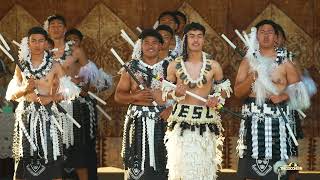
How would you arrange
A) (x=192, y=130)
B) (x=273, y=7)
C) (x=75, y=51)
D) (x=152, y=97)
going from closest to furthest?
(x=192, y=130) → (x=152, y=97) → (x=75, y=51) → (x=273, y=7)

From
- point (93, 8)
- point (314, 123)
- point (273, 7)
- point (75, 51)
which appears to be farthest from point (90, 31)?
point (314, 123)

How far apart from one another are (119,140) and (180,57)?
131 inches

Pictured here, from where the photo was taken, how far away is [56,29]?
10.7 meters

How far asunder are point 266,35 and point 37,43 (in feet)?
7.68

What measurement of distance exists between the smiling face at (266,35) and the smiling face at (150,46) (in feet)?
3.45

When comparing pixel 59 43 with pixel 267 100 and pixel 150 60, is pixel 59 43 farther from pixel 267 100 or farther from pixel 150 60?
pixel 267 100

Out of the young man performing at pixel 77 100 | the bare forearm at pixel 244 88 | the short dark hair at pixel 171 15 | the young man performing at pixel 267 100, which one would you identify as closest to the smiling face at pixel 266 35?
the young man performing at pixel 267 100

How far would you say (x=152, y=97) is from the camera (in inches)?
373

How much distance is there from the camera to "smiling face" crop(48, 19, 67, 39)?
10.7 metres

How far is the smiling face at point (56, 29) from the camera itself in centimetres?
1066

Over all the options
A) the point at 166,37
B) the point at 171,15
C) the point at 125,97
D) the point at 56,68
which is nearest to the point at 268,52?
the point at 166,37

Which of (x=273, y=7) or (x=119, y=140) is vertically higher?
(x=273, y=7)

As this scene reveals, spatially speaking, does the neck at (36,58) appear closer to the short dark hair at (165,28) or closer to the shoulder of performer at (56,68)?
the shoulder of performer at (56,68)

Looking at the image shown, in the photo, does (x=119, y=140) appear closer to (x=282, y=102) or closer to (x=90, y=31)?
(x=90, y=31)
